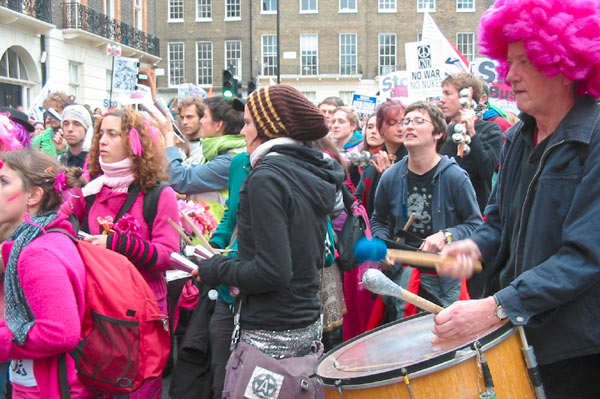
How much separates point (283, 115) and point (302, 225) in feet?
1.84

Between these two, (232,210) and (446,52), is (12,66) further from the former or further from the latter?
(232,210)

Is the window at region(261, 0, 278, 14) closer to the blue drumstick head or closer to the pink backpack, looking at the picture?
the blue drumstick head

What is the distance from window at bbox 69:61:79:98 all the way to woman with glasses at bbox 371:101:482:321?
22679 mm

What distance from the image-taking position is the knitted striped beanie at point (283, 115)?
3.02m

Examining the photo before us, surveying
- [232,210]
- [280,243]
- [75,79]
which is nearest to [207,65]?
[75,79]

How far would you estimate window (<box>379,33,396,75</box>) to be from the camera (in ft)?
131

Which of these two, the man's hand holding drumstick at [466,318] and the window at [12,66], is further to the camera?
the window at [12,66]

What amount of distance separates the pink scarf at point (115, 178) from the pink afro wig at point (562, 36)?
8.01 feet

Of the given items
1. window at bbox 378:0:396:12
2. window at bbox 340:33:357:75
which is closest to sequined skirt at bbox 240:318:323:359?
window at bbox 340:33:357:75

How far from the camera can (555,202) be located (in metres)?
2.12

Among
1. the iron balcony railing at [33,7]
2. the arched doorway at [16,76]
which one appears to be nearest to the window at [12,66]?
the arched doorway at [16,76]

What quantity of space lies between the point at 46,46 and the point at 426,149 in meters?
22.1

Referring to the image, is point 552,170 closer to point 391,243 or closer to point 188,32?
point 391,243

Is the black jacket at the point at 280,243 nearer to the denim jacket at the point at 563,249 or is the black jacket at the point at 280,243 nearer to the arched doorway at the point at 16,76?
the denim jacket at the point at 563,249
